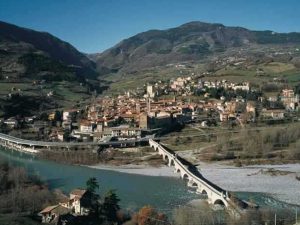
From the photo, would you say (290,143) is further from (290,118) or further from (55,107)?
(55,107)

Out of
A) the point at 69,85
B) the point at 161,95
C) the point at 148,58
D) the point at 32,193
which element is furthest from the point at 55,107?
the point at 148,58

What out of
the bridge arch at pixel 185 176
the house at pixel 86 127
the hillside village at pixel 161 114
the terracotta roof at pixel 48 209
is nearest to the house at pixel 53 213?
the terracotta roof at pixel 48 209

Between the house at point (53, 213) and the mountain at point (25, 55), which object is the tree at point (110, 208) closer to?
the house at point (53, 213)

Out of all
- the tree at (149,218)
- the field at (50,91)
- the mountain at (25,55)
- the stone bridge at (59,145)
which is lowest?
the tree at (149,218)

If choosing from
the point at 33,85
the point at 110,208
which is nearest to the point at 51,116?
the point at 33,85

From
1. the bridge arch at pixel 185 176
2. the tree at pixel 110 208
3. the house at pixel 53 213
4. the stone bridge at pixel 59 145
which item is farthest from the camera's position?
the stone bridge at pixel 59 145

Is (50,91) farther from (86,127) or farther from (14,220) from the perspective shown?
(14,220)
